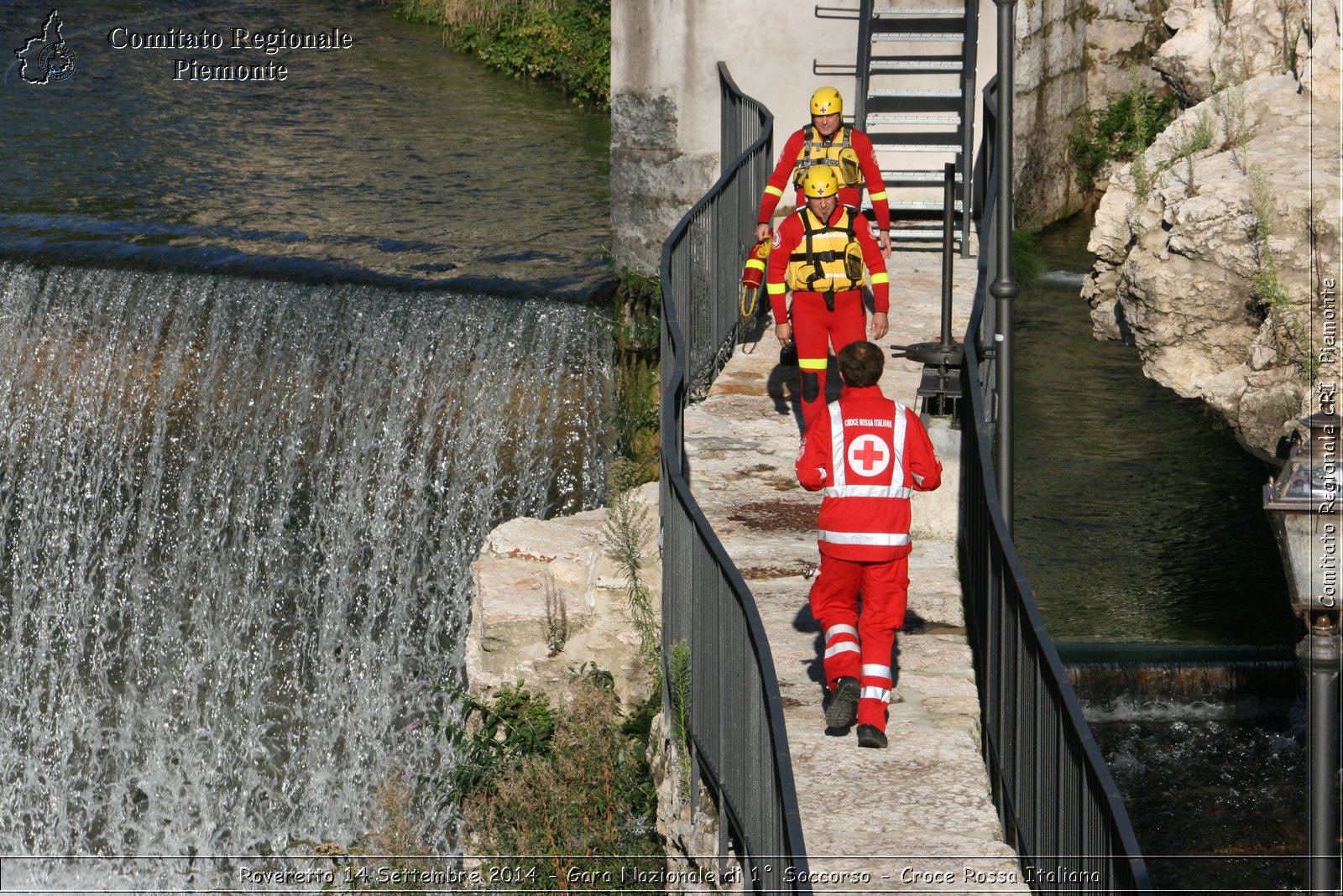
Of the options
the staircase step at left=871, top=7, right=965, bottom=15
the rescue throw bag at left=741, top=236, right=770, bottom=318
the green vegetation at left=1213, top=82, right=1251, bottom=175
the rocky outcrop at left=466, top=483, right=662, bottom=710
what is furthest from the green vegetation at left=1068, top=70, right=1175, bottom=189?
the rocky outcrop at left=466, top=483, right=662, bottom=710

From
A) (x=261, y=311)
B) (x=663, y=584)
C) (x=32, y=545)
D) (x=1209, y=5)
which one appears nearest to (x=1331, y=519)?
(x=663, y=584)

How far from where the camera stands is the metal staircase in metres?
14.0

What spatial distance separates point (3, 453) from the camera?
15.2 meters

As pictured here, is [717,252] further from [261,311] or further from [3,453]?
[3,453]

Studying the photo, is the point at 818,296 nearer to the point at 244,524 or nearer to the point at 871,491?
the point at 871,491

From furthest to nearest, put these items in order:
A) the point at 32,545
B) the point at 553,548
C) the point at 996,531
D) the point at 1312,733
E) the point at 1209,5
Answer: the point at 32,545 < the point at 1209,5 < the point at 553,548 < the point at 996,531 < the point at 1312,733

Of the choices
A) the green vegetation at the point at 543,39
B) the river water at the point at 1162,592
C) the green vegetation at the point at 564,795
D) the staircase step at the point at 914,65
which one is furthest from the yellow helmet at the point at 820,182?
the green vegetation at the point at 543,39

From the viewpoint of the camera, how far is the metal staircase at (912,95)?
45.8ft

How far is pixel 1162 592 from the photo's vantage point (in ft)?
40.9

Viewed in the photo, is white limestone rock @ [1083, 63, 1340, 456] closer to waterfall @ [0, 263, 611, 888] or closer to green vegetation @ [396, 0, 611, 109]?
waterfall @ [0, 263, 611, 888]

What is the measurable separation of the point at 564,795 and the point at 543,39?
1571cm

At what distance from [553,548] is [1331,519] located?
4.93 m

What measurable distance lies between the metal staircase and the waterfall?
256cm

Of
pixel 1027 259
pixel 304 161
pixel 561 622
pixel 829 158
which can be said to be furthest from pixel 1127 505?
pixel 304 161
